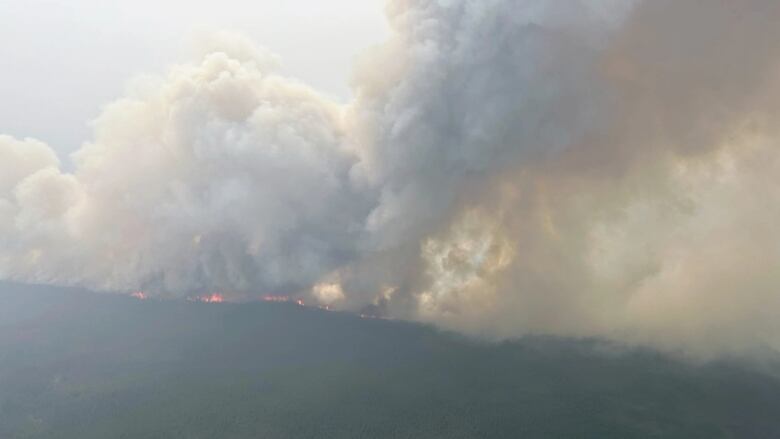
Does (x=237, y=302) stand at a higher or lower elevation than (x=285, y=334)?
higher

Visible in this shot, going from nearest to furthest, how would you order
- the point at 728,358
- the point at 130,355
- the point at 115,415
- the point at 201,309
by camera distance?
A: the point at 115,415, the point at 728,358, the point at 130,355, the point at 201,309

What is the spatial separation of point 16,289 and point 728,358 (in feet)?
509

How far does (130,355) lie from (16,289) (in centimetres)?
7095

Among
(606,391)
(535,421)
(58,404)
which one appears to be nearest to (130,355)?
(58,404)

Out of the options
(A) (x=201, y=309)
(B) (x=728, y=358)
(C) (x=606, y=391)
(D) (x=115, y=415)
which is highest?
(A) (x=201, y=309)

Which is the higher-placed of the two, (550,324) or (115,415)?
(550,324)

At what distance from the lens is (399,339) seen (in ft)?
336

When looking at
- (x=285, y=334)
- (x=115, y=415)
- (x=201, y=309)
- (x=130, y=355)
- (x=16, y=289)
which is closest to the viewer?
(x=115, y=415)

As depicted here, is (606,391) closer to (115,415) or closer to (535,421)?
(535,421)

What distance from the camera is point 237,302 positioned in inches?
5172

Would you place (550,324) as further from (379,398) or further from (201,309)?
(201,309)

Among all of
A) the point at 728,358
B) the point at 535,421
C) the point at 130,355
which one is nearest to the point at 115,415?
the point at 130,355

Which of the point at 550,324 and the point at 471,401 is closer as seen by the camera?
the point at 471,401

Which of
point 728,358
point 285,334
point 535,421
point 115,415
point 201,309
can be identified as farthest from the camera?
point 201,309
